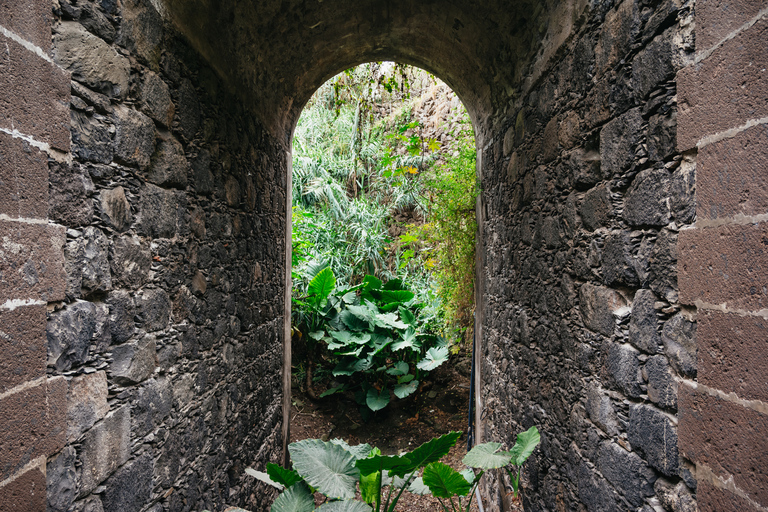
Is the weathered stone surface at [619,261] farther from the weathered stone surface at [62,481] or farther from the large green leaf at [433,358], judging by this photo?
the large green leaf at [433,358]

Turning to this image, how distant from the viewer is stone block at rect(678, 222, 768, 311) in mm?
765

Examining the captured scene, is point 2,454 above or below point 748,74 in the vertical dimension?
below

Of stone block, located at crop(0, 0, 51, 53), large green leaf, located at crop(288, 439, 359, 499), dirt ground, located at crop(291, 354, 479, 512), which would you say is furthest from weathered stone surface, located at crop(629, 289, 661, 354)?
dirt ground, located at crop(291, 354, 479, 512)

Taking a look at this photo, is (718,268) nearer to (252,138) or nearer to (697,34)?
(697,34)

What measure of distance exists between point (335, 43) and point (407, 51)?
27.1 inches

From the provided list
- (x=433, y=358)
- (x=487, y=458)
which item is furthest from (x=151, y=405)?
(x=433, y=358)

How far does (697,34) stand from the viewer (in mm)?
908

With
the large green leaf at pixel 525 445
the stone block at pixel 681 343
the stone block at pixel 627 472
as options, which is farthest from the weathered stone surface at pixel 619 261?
the large green leaf at pixel 525 445

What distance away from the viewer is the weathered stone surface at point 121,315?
124cm

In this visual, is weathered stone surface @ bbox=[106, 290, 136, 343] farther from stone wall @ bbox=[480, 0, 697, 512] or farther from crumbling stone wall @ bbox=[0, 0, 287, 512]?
stone wall @ bbox=[480, 0, 697, 512]

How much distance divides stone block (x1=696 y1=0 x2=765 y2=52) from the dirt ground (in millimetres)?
3967

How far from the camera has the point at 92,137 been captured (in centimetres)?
114

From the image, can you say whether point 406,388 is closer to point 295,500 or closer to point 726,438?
point 295,500

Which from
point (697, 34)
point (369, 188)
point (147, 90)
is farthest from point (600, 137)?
point (369, 188)
